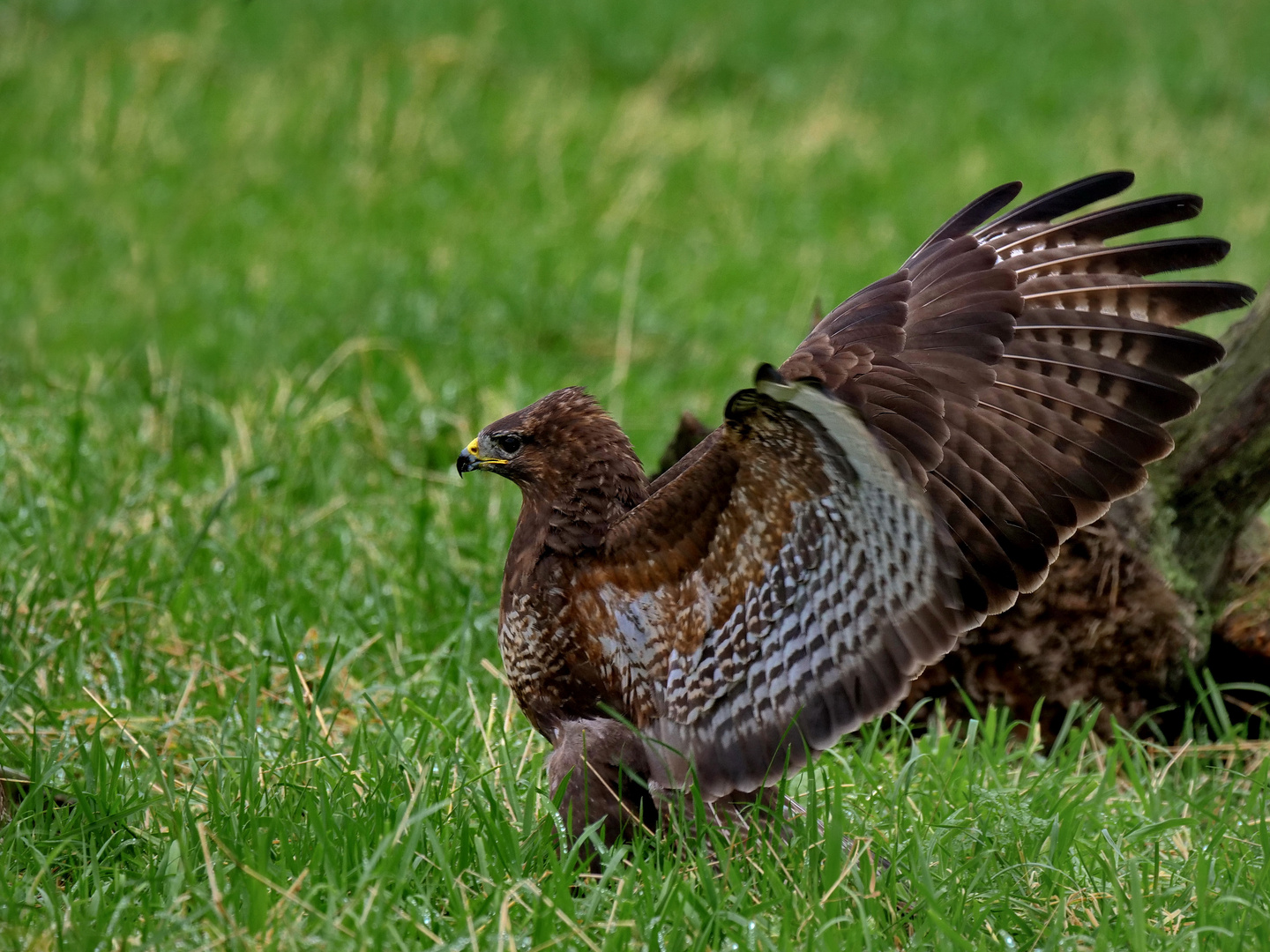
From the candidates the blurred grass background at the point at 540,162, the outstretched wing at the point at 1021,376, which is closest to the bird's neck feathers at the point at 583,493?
the outstretched wing at the point at 1021,376

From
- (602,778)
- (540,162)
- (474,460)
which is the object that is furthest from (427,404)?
(540,162)

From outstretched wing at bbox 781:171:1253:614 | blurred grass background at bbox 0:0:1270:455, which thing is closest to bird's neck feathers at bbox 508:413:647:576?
outstretched wing at bbox 781:171:1253:614

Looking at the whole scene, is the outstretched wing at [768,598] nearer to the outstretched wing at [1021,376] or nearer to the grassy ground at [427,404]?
the outstretched wing at [1021,376]

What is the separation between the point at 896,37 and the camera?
16281mm

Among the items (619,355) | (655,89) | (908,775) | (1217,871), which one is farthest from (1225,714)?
(655,89)

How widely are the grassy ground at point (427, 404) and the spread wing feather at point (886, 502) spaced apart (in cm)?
29

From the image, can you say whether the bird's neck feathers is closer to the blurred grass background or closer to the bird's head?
the bird's head

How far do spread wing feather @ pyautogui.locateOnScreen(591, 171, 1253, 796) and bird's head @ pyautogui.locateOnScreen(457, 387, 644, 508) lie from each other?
170 mm

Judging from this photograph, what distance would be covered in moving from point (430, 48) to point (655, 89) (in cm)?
208

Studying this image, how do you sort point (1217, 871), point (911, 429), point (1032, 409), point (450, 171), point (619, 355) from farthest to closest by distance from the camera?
point (450, 171) < point (619, 355) < point (1217, 871) < point (1032, 409) < point (911, 429)

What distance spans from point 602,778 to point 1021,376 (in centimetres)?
125

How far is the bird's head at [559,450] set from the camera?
329cm

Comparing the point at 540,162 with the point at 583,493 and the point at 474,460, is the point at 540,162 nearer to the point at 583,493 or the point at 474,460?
the point at 474,460

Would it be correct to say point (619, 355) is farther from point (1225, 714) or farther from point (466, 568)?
point (1225, 714)
